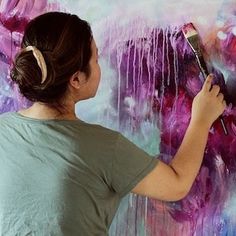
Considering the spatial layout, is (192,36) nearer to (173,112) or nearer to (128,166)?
(173,112)

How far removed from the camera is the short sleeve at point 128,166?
876 millimetres

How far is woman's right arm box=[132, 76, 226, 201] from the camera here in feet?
2.94

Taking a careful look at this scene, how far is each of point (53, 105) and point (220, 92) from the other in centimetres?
31

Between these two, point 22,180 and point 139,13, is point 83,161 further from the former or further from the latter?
point 139,13

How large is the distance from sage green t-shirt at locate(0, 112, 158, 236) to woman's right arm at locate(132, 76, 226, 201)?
23 millimetres

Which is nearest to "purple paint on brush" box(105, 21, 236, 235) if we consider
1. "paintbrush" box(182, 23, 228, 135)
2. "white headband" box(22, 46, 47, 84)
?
"paintbrush" box(182, 23, 228, 135)

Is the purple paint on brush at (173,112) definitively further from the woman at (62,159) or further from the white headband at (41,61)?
the white headband at (41,61)

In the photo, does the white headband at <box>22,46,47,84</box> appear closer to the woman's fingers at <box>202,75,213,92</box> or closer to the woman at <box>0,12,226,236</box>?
the woman at <box>0,12,226,236</box>

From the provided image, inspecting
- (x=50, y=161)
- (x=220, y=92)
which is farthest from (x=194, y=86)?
(x=50, y=161)

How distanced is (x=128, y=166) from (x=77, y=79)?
0.53ft

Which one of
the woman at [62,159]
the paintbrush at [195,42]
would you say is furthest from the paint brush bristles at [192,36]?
the woman at [62,159]

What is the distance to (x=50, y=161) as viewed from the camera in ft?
2.89

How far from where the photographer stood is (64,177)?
0.87m

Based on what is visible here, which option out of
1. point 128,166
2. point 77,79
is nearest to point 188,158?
point 128,166
